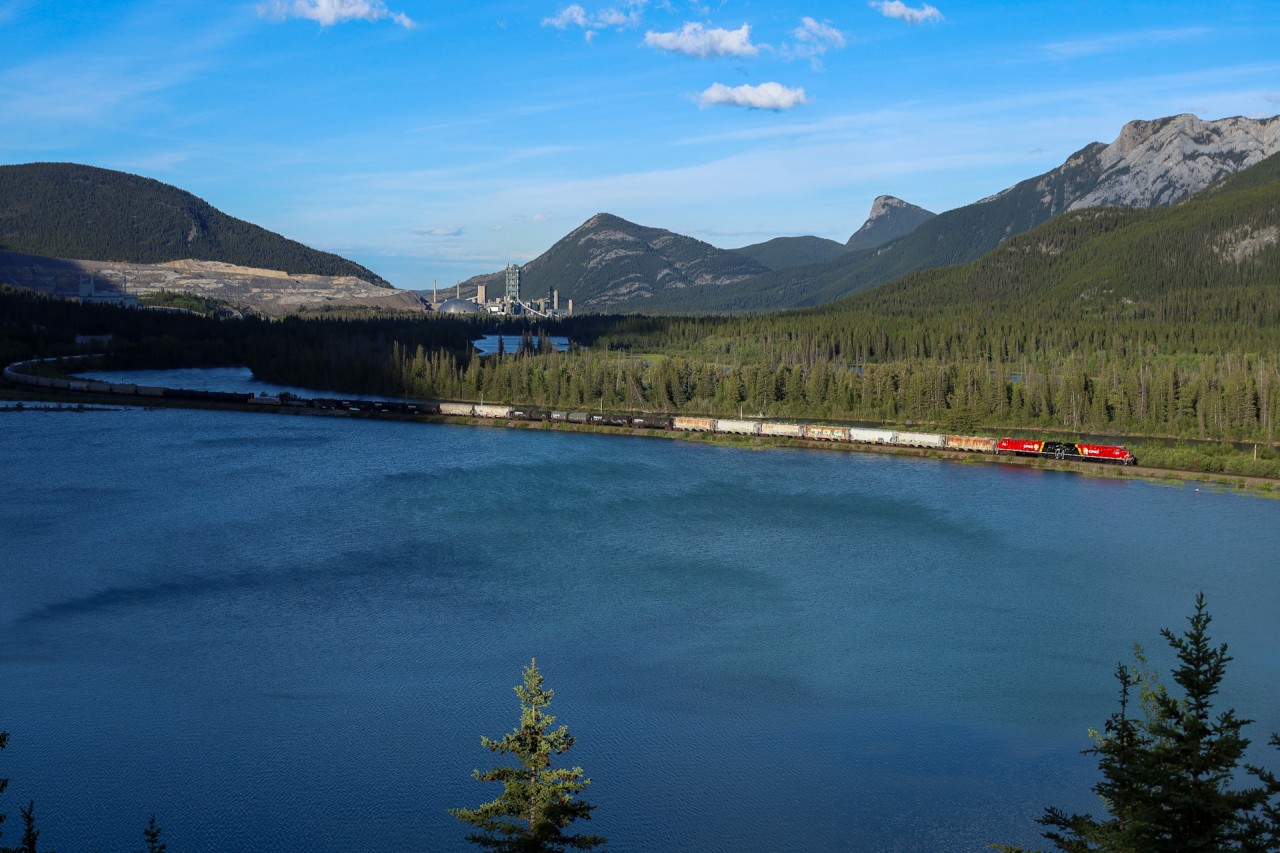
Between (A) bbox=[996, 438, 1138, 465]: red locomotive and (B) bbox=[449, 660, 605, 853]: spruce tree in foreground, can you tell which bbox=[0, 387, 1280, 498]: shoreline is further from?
(B) bbox=[449, 660, 605, 853]: spruce tree in foreground

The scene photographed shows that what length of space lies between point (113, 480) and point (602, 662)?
131ft

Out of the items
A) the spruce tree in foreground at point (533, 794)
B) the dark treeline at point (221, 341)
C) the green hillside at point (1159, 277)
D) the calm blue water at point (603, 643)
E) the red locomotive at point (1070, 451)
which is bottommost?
the calm blue water at point (603, 643)

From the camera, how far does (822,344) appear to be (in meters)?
144

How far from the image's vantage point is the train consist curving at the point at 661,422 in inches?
3059

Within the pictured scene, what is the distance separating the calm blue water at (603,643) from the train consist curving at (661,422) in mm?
9812

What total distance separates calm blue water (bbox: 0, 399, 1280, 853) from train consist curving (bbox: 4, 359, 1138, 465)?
9.81 meters

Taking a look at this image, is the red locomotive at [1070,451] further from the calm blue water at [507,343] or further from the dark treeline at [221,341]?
the calm blue water at [507,343]

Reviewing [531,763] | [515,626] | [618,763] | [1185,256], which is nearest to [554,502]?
[515,626]

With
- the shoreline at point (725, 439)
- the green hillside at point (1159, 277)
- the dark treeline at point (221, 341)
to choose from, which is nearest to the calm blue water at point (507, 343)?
the dark treeline at point (221, 341)

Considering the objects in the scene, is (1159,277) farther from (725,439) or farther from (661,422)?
(725,439)

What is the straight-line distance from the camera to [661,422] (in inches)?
3696

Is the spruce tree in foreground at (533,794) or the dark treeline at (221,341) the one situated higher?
the dark treeline at (221,341)

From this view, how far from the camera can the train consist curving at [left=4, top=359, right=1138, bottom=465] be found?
77688 millimetres

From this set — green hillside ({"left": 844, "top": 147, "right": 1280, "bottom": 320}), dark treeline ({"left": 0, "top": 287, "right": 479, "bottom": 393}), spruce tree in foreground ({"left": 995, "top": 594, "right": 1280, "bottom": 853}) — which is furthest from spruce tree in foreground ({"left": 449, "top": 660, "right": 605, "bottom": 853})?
green hillside ({"left": 844, "top": 147, "right": 1280, "bottom": 320})
